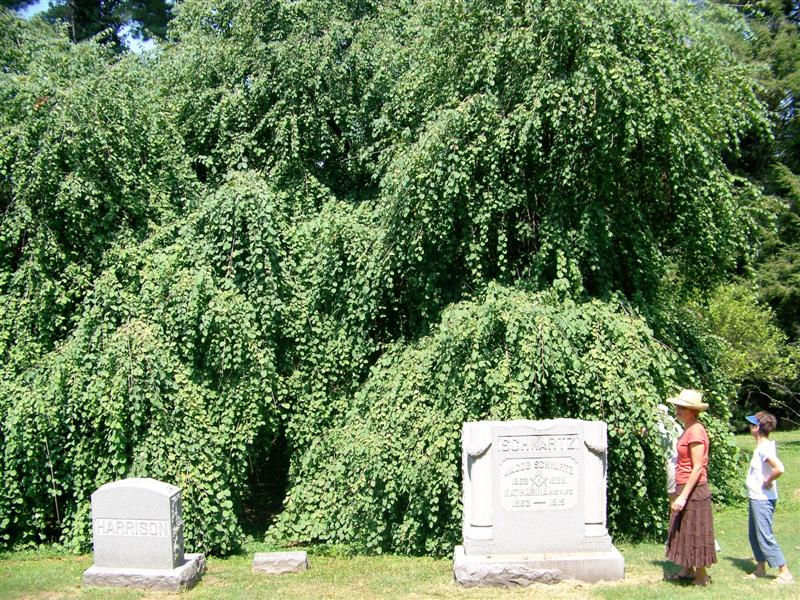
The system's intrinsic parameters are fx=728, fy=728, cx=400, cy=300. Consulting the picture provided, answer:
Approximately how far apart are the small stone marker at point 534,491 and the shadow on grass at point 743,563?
120 centimetres

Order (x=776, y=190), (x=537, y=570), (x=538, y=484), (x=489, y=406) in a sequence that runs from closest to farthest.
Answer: (x=537, y=570), (x=538, y=484), (x=489, y=406), (x=776, y=190)

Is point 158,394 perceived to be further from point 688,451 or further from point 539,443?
point 688,451

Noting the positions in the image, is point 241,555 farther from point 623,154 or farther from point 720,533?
point 623,154

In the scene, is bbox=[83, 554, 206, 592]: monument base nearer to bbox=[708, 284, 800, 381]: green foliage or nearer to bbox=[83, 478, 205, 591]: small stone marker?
bbox=[83, 478, 205, 591]: small stone marker

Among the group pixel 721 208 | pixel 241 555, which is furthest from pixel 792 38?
pixel 241 555

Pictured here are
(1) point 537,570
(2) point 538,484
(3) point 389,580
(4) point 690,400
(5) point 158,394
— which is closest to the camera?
(4) point 690,400

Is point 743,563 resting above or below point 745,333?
below

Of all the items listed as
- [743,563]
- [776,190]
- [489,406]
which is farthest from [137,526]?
[776,190]

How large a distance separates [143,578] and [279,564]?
141cm

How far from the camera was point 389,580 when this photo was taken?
7.35 meters

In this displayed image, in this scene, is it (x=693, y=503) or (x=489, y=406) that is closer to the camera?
(x=693, y=503)

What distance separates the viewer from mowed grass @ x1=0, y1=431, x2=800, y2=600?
645cm

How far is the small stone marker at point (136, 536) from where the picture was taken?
23.6 feet

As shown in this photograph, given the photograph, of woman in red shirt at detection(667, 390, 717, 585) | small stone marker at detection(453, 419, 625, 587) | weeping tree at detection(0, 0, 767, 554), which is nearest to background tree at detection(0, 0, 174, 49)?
weeping tree at detection(0, 0, 767, 554)
